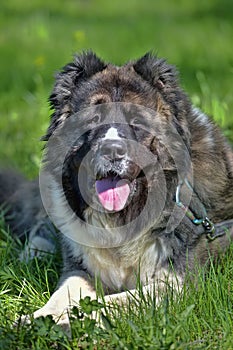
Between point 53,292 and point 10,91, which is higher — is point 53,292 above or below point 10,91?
below

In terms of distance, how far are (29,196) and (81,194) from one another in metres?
1.52

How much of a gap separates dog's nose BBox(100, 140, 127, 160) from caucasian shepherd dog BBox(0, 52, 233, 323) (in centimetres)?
1

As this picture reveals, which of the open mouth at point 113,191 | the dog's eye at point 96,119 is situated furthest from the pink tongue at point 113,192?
the dog's eye at point 96,119

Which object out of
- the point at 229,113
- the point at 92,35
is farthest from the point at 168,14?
the point at 229,113

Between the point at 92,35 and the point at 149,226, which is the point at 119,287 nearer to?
the point at 149,226

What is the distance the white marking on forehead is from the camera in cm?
381

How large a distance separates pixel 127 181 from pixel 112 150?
0.23m

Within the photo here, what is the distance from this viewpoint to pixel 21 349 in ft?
11.1

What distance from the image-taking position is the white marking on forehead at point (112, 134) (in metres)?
3.81

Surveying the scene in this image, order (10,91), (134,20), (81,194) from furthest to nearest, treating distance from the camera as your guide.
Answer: (134,20) → (10,91) → (81,194)

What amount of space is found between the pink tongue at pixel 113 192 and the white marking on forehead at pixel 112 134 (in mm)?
218

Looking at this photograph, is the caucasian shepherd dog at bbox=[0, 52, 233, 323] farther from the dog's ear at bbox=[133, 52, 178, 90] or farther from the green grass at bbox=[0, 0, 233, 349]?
the green grass at bbox=[0, 0, 233, 349]

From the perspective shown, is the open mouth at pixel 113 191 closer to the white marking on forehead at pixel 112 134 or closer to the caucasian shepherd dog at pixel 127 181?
the caucasian shepherd dog at pixel 127 181

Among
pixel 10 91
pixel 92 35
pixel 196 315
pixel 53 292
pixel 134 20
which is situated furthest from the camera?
pixel 134 20
